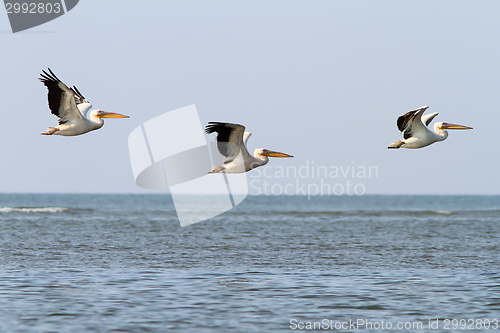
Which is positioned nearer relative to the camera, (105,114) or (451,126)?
(105,114)

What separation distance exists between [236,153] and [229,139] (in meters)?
0.35

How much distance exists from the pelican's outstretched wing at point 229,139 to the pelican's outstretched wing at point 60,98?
7.58 ft

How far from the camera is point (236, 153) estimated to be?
38.9 feet

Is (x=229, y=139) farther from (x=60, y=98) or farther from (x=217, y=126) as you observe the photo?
(x=60, y=98)

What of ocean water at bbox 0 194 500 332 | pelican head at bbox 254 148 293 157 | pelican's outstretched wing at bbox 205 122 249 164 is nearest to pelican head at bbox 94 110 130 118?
pelican's outstretched wing at bbox 205 122 249 164

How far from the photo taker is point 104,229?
29781 millimetres

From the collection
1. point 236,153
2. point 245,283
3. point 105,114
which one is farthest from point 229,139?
point 245,283

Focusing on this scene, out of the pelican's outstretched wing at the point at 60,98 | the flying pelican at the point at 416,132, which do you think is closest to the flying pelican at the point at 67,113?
the pelican's outstretched wing at the point at 60,98

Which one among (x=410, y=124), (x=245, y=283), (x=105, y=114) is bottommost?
(x=245, y=283)

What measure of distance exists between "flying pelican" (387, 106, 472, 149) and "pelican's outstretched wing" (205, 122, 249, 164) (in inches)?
105

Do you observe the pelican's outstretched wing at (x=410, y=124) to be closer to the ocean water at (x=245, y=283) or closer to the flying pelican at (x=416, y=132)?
the flying pelican at (x=416, y=132)

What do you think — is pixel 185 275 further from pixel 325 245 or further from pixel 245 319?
pixel 325 245

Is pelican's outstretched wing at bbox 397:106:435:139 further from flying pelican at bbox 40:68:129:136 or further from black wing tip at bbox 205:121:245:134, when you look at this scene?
flying pelican at bbox 40:68:129:136

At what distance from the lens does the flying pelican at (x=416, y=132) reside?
1162cm
